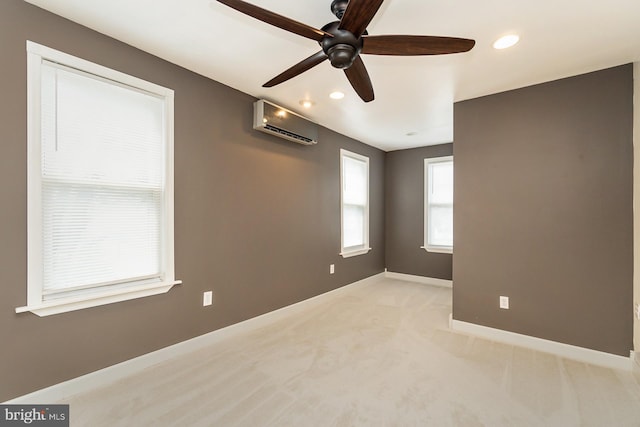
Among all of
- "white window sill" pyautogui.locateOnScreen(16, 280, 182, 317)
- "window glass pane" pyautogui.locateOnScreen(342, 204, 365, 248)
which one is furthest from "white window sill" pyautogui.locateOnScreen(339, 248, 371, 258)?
"white window sill" pyautogui.locateOnScreen(16, 280, 182, 317)

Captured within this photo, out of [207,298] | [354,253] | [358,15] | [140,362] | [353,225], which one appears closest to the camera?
[358,15]

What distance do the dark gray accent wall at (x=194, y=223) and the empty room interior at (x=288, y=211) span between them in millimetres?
17

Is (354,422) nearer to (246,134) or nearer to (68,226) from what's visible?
(68,226)

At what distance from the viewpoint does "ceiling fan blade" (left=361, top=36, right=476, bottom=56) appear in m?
1.41

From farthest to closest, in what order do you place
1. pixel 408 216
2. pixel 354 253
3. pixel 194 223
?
pixel 408 216 → pixel 354 253 → pixel 194 223

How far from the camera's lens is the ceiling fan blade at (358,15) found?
→ 1190mm

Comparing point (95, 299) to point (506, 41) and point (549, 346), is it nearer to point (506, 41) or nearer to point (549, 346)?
point (506, 41)

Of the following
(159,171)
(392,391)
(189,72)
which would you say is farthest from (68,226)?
(392,391)

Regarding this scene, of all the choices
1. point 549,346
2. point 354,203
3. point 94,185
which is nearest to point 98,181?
point 94,185

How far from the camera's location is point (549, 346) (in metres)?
2.56

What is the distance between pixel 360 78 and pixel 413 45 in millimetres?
380

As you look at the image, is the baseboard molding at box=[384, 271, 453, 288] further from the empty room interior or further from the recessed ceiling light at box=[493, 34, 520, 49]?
the recessed ceiling light at box=[493, 34, 520, 49]

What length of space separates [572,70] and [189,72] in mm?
3273

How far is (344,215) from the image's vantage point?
4.46 meters
